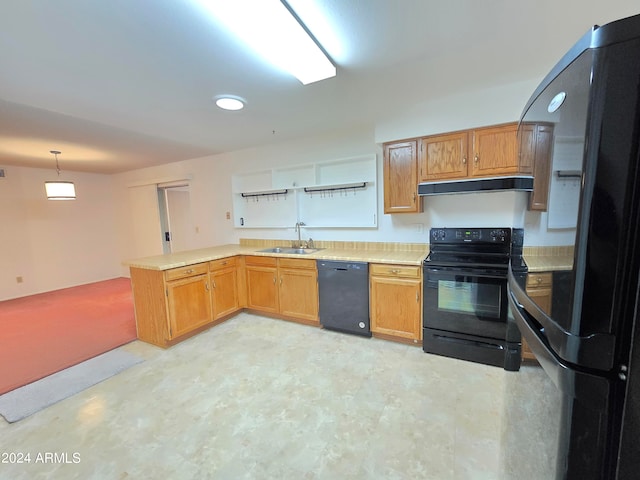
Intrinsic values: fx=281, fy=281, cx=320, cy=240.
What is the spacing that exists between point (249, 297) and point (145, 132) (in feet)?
7.80

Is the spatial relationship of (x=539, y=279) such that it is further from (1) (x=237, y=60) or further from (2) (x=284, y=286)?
(2) (x=284, y=286)

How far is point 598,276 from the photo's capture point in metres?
0.54

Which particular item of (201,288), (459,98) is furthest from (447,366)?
(201,288)

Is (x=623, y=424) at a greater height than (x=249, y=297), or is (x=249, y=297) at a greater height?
(x=623, y=424)

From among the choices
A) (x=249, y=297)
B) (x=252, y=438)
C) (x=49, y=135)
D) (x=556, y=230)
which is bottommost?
(x=252, y=438)

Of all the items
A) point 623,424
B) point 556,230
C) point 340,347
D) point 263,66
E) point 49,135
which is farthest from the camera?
point 49,135

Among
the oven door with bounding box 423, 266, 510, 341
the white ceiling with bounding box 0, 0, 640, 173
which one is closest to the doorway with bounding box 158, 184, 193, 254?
the white ceiling with bounding box 0, 0, 640, 173

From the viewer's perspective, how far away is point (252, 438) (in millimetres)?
1775

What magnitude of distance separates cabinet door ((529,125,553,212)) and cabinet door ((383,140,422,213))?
191 centimetres

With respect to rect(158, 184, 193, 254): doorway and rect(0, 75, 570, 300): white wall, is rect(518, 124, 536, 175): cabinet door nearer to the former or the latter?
rect(0, 75, 570, 300): white wall

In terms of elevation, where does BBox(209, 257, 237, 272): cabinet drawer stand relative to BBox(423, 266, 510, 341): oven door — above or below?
above

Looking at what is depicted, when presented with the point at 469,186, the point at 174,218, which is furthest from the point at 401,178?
the point at 174,218

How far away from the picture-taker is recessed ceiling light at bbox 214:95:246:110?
8.02 ft

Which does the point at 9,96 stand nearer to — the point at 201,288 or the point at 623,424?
the point at 201,288
